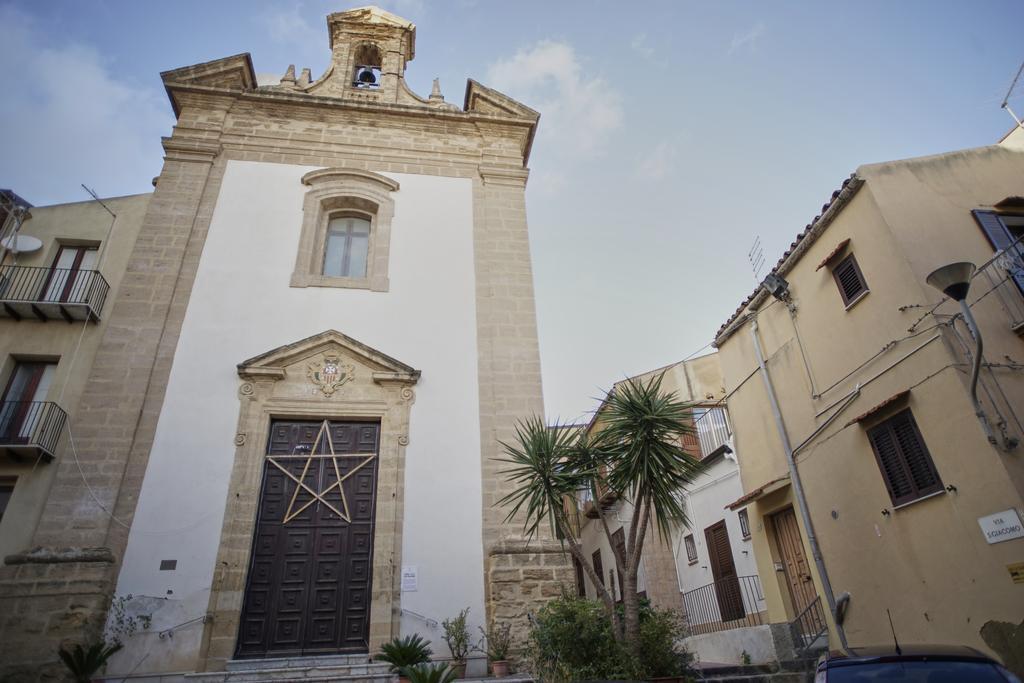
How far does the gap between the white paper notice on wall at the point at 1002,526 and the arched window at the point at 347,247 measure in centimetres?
977

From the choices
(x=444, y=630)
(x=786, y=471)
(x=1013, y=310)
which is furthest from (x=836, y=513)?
(x=444, y=630)

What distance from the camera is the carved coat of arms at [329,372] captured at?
10.1m

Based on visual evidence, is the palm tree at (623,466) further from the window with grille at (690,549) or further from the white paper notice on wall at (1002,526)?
the window with grille at (690,549)

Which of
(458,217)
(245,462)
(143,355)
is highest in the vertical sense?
(458,217)

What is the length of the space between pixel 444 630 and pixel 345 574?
1.59 metres

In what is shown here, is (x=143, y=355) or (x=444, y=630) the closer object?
(x=444, y=630)

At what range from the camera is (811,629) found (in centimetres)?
1058

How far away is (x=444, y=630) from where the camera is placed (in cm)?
858

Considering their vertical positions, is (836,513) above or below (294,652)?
above

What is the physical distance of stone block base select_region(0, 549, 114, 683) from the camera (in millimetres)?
7531

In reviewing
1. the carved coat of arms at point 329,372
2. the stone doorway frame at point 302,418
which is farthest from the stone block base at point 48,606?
the carved coat of arms at point 329,372

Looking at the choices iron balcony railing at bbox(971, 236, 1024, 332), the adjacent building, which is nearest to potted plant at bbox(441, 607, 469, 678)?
the adjacent building

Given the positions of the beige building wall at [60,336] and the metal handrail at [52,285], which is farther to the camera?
the metal handrail at [52,285]

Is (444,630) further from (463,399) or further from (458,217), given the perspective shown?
(458,217)
